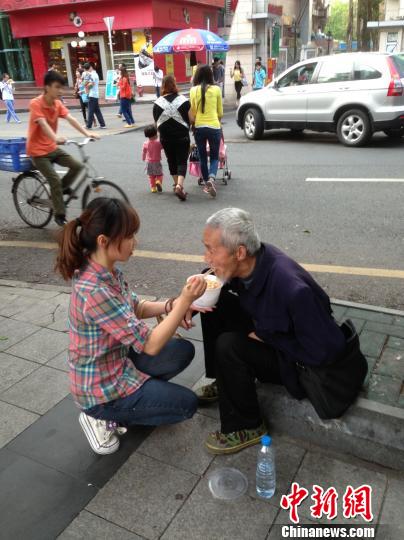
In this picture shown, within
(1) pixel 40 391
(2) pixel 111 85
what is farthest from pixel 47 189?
(2) pixel 111 85

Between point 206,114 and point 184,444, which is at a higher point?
point 206,114

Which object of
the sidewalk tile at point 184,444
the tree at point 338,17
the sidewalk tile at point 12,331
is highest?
the tree at point 338,17

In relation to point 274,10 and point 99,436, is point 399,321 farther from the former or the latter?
point 274,10

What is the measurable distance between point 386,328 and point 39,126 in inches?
169

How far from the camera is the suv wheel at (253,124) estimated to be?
11477 millimetres

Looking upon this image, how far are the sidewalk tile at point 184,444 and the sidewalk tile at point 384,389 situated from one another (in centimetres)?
85

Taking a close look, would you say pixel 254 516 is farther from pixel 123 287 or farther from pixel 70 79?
pixel 70 79

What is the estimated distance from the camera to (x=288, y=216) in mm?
6152

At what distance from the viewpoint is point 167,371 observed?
2625 mm

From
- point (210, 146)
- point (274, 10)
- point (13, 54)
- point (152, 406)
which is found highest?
point (274, 10)

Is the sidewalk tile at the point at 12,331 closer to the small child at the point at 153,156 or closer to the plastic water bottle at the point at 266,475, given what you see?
the plastic water bottle at the point at 266,475

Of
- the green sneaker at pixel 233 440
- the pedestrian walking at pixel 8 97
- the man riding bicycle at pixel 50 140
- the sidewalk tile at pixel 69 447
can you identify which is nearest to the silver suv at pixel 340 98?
the man riding bicycle at pixel 50 140

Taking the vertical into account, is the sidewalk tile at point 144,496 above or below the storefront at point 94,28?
below

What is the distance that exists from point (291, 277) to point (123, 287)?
2.64 feet
